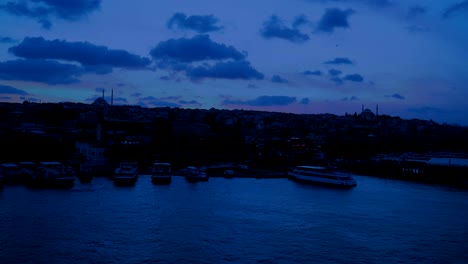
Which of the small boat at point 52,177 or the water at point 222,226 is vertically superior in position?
the small boat at point 52,177

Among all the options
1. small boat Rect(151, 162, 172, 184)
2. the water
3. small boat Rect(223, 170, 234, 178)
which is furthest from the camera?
small boat Rect(223, 170, 234, 178)

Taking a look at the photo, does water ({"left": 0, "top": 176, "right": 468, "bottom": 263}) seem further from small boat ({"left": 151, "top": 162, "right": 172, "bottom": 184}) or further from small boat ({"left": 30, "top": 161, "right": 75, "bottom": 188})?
small boat ({"left": 151, "top": 162, "right": 172, "bottom": 184})

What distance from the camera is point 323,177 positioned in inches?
1203

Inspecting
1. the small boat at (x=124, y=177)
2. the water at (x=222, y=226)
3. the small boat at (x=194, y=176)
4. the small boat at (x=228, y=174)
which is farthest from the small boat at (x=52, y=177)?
the small boat at (x=228, y=174)

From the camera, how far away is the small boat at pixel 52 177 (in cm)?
2384

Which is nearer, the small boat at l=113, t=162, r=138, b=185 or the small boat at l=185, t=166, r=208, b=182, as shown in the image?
the small boat at l=113, t=162, r=138, b=185

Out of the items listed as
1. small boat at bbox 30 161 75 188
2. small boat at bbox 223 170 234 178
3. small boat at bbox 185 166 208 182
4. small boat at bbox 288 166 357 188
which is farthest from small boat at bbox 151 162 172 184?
small boat at bbox 288 166 357 188

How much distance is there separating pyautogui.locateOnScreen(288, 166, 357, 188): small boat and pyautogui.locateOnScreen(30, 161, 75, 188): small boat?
47.6 feet

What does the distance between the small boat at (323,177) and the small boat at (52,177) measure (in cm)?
1451

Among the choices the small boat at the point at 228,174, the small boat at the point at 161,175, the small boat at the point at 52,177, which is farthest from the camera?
the small boat at the point at 228,174

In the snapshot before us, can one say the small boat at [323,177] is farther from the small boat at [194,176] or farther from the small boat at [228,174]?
the small boat at [194,176]

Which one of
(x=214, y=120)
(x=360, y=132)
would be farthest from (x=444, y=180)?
(x=214, y=120)

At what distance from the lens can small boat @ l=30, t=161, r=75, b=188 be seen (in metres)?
23.8

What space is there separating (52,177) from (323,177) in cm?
1587
